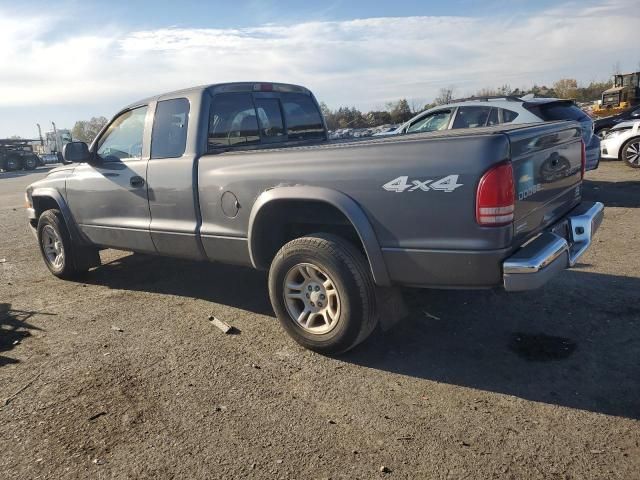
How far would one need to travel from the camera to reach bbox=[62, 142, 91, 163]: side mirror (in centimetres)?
505

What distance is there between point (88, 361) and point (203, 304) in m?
1.29

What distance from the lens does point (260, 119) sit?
15.8 feet

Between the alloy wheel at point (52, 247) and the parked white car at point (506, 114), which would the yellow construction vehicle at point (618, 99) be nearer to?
the parked white car at point (506, 114)

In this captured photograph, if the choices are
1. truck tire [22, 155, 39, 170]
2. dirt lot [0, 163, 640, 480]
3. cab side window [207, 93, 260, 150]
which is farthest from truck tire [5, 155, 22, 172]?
cab side window [207, 93, 260, 150]

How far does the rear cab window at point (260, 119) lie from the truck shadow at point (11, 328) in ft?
7.34

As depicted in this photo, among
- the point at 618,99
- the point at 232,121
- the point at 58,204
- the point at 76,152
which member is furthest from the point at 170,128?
the point at 618,99

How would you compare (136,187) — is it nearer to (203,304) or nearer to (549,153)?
(203,304)

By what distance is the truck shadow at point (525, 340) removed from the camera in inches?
122

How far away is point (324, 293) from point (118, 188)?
8.14ft

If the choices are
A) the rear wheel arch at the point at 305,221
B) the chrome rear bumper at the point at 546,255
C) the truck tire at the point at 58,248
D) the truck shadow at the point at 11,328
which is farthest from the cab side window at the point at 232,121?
the chrome rear bumper at the point at 546,255

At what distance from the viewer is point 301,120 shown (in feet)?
17.5

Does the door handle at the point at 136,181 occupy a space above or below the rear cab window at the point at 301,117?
below

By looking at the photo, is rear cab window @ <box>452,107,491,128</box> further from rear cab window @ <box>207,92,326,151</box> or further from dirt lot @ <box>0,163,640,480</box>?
dirt lot @ <box>0,163,640,480</box>

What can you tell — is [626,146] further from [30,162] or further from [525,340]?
[30,162]
